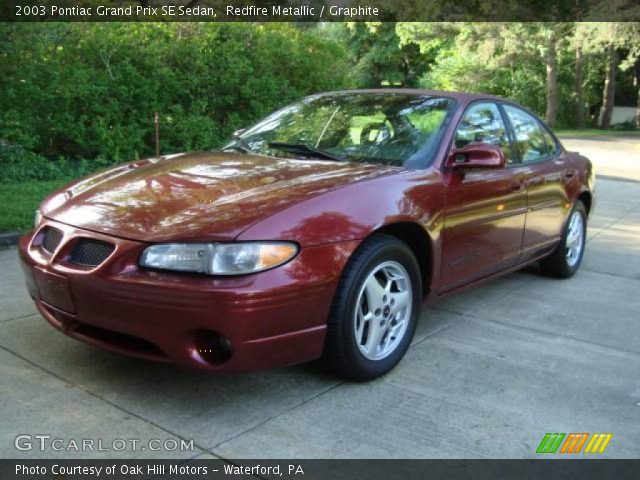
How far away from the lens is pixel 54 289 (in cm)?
313

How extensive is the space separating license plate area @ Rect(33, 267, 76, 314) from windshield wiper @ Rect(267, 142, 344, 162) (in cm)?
166

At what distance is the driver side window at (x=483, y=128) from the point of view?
4.29 meters

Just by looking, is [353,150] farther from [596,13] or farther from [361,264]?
[596,13]

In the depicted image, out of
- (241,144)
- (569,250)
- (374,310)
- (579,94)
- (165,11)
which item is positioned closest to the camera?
(374,310)

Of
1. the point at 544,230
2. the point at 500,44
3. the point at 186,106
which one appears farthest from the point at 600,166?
the point at 500,44

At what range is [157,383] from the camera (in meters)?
3.33

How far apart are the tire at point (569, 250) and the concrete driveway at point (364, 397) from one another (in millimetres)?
1062

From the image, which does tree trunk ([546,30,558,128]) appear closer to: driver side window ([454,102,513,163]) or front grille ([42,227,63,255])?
driver side window ([454,102,513,163])

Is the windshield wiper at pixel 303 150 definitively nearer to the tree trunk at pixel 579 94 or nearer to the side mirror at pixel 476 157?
the side mirror at pixel 476 157

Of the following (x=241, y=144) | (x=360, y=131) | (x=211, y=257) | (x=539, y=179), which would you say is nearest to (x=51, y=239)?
(x=211, y=257)

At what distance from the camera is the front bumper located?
2801 mm

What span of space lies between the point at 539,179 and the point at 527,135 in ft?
1.32
